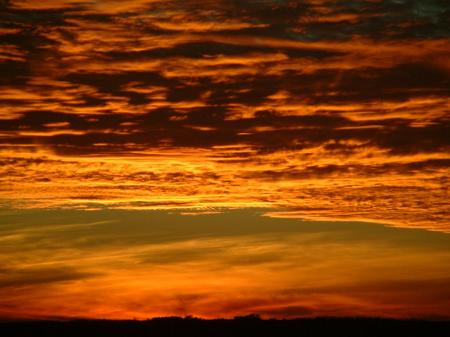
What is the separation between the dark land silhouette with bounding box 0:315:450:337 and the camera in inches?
1380

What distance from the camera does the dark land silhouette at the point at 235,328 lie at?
35062 millimetres

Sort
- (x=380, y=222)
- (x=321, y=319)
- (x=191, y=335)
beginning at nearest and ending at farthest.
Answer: (x=191, y=335) < (x=321, y=319) < (x=380, y=222)

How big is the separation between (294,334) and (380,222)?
858 centimetres

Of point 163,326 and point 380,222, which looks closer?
point 163,326

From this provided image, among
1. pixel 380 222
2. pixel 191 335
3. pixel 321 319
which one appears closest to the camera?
pixel 191 335

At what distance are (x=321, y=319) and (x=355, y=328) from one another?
1.74 metres

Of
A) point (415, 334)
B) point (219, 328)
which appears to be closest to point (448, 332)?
point (415, 334)

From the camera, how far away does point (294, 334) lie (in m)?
35.1

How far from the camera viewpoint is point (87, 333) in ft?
116

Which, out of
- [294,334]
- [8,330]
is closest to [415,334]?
[294,334]

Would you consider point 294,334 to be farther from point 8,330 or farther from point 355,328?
point 8,330

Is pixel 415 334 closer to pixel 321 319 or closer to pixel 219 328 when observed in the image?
pixel 321 319

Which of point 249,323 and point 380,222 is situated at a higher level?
point 380,222

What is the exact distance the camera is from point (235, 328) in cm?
3597
